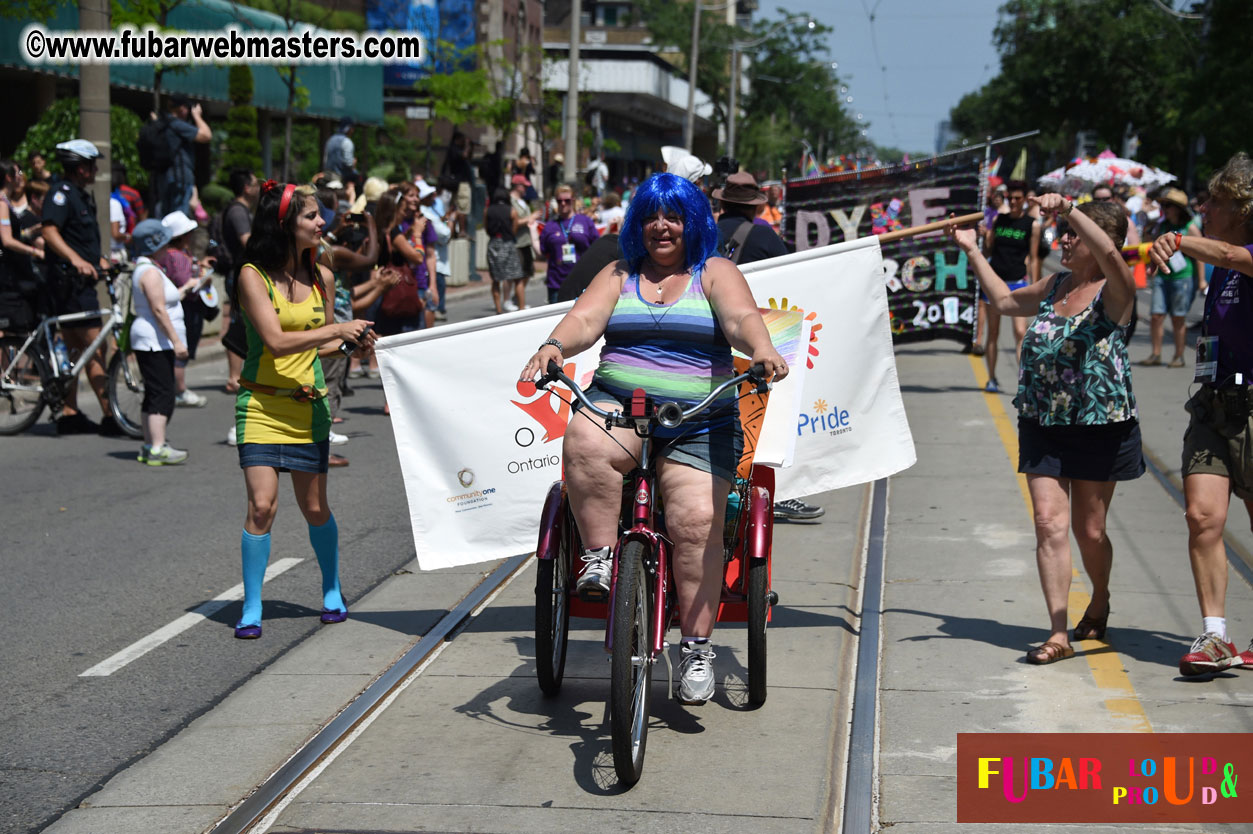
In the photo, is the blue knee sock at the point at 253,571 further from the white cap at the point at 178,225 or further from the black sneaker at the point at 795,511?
the white cap at the point at 178,225

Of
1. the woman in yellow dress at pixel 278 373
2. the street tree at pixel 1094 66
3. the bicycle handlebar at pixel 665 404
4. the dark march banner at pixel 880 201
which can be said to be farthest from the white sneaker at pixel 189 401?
the street tree at pixel 1094 66

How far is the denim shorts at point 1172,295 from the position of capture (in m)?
16.2

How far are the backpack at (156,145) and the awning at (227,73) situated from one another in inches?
105

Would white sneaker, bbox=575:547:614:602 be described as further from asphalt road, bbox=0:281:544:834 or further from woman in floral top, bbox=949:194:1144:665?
woman in floral top, bbox=949:194:1144:665

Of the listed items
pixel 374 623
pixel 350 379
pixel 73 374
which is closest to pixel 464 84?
pixel 350 379

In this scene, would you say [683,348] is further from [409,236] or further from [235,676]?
[409,236]

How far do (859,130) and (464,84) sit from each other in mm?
135913

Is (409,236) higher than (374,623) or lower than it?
higher

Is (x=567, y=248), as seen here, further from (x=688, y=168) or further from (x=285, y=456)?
(x=285, y=456)

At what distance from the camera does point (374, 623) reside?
6.40 metres

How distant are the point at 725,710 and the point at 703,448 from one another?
40.2 inches

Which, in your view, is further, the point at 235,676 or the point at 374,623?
the point at 374,623

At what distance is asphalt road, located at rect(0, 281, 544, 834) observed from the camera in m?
4.95

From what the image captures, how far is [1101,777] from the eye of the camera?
4.45 metres
